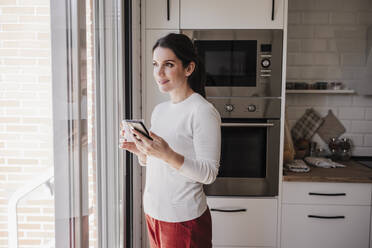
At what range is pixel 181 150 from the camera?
3.96 feet

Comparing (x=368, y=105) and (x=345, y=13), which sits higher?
(x=345, y=13)

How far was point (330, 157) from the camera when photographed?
268cm

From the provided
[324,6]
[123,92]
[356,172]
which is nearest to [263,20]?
[324,6]

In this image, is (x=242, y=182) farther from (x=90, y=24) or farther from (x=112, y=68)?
(x=90, y=24)

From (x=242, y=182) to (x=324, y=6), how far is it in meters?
1.56

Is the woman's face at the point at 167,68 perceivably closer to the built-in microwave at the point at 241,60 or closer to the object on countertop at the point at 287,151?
the built-in microwave at the point at 241,60

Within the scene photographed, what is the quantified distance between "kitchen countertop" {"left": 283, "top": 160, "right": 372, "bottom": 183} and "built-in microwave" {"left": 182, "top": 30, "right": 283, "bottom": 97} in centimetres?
56

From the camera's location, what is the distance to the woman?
3.75 ft

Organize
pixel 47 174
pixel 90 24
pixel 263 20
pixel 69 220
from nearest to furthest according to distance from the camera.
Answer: pixel 47 174 < pixel 69 220 < pixel 90 24 < pixel 263 20

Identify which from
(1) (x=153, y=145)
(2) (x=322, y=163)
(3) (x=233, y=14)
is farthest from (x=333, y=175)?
(1) (x=153, y=145)

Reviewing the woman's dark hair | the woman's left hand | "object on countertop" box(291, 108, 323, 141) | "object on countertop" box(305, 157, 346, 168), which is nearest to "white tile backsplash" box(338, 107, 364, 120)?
"object on countertop" box(291, 108, 323, 141)

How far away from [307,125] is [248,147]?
0.77 meters

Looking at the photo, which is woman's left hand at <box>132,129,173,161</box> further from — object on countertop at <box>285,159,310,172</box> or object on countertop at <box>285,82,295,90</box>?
object on countertop at <box>285,82,295,90</box>

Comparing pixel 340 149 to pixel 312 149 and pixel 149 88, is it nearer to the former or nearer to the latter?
pixel 312 149
